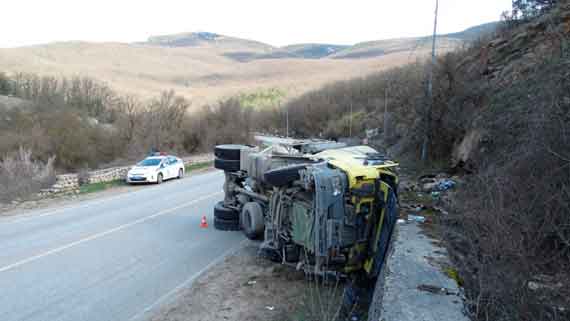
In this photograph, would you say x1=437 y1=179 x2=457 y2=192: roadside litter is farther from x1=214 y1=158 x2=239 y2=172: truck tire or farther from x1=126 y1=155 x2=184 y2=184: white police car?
x1=126 y1=155 x2=184 y2=184: white police car

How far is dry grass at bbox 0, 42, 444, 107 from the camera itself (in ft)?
265

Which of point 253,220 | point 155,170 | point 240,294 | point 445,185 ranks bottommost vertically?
point 155,170

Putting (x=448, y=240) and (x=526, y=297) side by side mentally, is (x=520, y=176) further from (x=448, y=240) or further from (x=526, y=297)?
(x=526, y=297)

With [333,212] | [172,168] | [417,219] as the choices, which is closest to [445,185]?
[417,219]

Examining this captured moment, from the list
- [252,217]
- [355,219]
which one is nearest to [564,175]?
[355,219]

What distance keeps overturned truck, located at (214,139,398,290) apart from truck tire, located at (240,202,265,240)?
7 centimetres

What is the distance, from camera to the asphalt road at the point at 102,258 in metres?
6.65

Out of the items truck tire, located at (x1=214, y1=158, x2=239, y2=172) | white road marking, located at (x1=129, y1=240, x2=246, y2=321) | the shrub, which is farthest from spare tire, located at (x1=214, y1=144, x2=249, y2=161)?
the shrub

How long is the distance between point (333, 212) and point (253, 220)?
330 centimetres

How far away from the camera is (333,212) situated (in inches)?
255

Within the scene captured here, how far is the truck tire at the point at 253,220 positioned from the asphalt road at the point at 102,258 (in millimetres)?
768

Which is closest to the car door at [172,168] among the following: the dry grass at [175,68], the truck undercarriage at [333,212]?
the truck undercarriage at [333,212]

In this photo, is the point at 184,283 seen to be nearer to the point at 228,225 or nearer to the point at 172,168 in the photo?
the point at 228,225

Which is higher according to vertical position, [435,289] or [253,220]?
[435,289]
